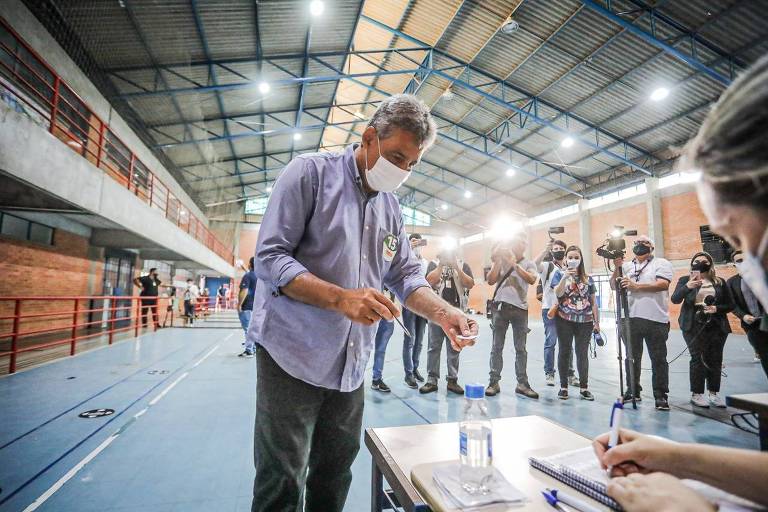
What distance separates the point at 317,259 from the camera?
1.11 metres

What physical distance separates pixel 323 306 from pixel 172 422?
2.73 m

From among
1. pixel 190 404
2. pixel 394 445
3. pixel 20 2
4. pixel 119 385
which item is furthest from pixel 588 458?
pixel 20 2

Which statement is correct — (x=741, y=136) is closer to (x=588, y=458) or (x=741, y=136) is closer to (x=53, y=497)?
(x=588, y=458)

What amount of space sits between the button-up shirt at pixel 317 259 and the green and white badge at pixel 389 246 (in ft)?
0.15

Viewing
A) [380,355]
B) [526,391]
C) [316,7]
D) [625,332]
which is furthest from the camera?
[316,7]

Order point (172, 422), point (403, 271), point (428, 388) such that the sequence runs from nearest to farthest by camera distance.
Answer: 1. point (403, 271)
2. point (172, 422)
3. point (428, 388)

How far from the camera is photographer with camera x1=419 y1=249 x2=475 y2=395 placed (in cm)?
380

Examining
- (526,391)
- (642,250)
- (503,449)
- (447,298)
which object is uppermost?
(642,250)

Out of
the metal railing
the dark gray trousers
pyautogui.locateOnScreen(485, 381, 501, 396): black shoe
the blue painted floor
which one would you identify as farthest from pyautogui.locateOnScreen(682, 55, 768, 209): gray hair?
the metal railing

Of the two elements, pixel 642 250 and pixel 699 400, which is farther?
pixel 642 250

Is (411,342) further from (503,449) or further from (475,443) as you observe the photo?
(475,443)

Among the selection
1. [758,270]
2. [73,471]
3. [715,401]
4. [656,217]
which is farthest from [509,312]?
[656,217]

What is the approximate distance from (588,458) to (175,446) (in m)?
2.55

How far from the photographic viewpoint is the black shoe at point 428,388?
3703mm
